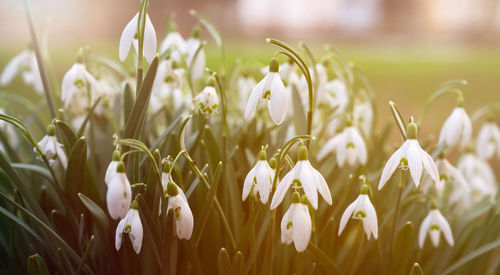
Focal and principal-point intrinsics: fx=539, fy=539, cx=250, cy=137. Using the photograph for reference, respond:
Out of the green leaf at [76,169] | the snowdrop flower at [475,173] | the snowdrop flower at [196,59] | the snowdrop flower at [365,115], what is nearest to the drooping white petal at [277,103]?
the green leaf at [76,169]

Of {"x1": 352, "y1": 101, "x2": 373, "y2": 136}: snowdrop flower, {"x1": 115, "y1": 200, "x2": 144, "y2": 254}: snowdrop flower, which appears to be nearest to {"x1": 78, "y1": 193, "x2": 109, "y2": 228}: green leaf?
{"x1": 115, "y1": 200, "x2": 144, "y2": 254}: snowdrop flower

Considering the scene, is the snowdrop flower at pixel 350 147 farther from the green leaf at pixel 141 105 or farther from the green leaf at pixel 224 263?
the green leaf at pixel 141 105

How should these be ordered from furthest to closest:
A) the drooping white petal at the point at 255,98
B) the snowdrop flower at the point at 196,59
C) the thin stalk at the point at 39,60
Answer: the snowdrop flower at the point at 196,59 < the thin stalk at the point at 39,60 < the drooping white petal at the point at 255,98

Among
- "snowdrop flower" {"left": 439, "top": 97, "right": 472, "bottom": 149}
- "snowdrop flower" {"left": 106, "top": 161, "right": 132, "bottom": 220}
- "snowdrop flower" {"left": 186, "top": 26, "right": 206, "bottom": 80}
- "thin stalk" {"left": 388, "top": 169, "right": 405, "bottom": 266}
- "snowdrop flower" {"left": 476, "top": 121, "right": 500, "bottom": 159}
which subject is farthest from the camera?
"snowdrop flower" {"left": 476, "top": 121, "right": 500, "bottom": 159}

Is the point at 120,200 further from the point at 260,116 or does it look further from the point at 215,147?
the point at 260,116

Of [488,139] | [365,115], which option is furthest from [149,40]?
[488,139]

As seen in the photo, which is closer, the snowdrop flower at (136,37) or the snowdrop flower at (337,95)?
the snowdrop flower at (136,37)

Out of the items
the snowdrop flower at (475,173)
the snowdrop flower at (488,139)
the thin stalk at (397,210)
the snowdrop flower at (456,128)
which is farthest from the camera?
the snowdrop flower at (475,173)

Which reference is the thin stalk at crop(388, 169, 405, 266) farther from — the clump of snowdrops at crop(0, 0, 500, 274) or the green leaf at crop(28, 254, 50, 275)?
the green leaf at crop(28, 254, 50, 275)
